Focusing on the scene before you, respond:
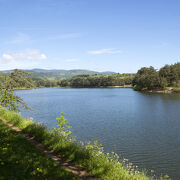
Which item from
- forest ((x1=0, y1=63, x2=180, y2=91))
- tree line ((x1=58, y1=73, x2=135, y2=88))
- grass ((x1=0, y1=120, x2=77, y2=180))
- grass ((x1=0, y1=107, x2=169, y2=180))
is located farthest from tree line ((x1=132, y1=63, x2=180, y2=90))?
grass ((x1=0, y1=120, x2=77, y2=180))

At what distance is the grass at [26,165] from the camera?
19.7ft

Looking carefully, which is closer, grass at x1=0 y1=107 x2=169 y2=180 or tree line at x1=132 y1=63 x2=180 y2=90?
grass at x1=0 y1=107 x2=169 y2=180

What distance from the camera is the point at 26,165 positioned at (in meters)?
6.68

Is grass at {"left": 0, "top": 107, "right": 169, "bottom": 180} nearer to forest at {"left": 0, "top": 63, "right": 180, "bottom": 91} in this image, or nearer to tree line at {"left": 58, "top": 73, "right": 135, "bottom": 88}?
forest at {"left": 0, "top": 63, "right": 180, "bottom": 91}

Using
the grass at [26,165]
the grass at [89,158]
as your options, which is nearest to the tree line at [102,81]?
the grass at [89,158]

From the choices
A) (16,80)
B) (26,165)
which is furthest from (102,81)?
(26,165)

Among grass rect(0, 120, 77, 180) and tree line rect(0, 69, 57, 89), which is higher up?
tree line rect(0, 69, 57, 89)

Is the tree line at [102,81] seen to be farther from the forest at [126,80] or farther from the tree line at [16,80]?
the tree line at [16,80]

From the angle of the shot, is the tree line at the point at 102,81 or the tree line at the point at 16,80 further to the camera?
the tree line at the point at 102,81

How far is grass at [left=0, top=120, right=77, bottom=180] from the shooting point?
6012 millimetres

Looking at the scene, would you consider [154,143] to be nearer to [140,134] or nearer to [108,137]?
[140,134]

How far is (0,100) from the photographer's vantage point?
1048 cm

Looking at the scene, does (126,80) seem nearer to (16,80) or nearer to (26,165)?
(16,80)

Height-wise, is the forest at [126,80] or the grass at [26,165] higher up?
the forest at [126,80]
